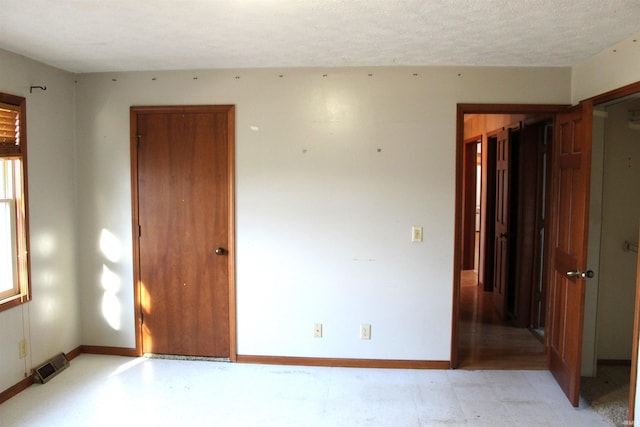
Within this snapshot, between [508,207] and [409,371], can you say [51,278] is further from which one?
[508,207]

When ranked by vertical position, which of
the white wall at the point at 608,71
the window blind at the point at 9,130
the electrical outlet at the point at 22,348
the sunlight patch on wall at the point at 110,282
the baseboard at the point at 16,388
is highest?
the white wall at the point at 608,71

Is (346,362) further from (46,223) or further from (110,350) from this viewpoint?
(46,223)

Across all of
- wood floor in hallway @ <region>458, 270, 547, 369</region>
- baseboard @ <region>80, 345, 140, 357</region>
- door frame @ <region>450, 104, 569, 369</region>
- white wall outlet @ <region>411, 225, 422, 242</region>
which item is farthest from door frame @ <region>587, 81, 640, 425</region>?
baseboard @ <region>80, 345, 140, 357</region>

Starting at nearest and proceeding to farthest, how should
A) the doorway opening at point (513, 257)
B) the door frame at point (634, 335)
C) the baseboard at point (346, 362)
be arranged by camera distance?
the door frame at point (634, 335), the baseboard at point (346, 362), the doorway opening at point (513, 257)

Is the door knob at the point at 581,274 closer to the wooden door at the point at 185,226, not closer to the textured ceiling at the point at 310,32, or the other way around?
the textured ceiling at the point at 310,32

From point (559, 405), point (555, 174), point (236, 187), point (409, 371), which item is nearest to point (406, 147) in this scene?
point (555, 174)

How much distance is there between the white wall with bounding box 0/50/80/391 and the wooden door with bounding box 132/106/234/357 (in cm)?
56

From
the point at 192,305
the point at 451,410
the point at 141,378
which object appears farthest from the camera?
the point at 192,305

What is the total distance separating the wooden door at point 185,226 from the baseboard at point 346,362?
0.95ft

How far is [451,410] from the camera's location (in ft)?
9.12

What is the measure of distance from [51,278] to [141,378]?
105 centimetres

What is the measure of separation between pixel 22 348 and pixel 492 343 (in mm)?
3818

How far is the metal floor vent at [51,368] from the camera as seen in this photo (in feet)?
10.2

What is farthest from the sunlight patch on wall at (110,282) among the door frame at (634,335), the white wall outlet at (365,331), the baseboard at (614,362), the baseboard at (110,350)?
the baseboard at (614,362)
